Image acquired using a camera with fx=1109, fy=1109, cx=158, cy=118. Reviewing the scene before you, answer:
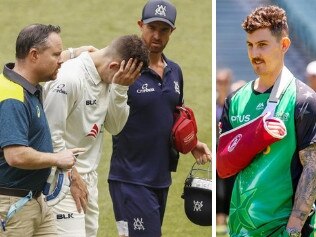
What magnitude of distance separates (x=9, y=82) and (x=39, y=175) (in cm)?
51

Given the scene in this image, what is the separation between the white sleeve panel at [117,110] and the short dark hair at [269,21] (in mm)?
1239

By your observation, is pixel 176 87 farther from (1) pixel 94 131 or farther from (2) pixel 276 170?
(2) pixel 276 170

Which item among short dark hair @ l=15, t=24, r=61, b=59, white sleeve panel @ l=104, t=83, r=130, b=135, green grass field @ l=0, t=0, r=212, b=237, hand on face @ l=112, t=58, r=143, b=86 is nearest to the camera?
short dark hair @ l=15, t=24, r=61, b=59

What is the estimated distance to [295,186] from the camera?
17.5 feet

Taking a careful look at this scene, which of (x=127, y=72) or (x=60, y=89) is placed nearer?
(x=60, y=89)

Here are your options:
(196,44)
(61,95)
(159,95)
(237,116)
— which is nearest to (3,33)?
(196,44)

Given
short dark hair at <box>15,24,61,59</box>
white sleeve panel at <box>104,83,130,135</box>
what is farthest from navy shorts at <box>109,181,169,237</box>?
short dark hair at <box>15,24,61,59</box>

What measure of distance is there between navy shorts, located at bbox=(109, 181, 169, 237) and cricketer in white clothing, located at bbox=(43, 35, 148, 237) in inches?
15.8

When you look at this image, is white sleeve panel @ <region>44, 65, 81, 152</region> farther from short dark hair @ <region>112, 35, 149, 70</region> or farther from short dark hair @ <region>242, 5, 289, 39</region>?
short dark hair @ <region>242, 5, 289, 39</region>

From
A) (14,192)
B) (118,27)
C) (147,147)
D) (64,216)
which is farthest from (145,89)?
(118,27)

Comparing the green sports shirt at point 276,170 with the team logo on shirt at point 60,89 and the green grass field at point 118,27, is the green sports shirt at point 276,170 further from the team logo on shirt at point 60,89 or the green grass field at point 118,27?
the green grass field at point 118,27

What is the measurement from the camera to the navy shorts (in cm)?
695

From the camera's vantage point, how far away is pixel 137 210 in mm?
6949

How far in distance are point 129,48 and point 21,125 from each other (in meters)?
1.10
